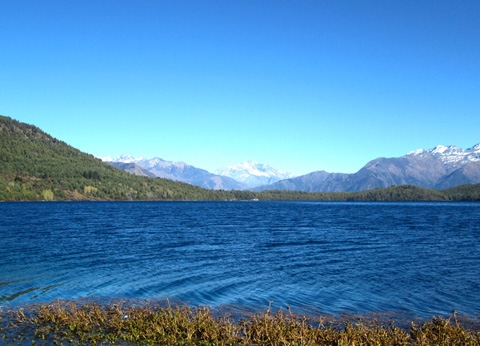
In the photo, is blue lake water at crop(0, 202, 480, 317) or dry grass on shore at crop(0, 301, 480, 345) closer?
dry grass on shore at crop(0, 301, 480, 345)

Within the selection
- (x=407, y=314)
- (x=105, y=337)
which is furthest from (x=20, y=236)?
→ (x=407, y=314)

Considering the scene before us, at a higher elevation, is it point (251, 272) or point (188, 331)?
point (188, 331)

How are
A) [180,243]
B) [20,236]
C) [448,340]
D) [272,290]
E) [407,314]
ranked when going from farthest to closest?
[20,236]
[180,243]
[272,290]
[407,314]
[448,340]

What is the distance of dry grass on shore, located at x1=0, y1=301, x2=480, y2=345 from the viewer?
58.3 feet

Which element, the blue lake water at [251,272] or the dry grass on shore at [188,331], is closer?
the dry grass on shore at [188,331]

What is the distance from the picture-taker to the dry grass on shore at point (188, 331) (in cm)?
1777

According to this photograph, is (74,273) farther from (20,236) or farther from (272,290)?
(20,236)

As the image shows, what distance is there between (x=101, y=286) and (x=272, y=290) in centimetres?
1230

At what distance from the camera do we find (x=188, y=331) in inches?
717

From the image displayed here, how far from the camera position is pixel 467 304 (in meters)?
27.4

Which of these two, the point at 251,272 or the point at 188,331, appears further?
the point at 251,272

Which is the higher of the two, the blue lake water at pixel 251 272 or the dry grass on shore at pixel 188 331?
the dry grass on shore at pixel 188 331

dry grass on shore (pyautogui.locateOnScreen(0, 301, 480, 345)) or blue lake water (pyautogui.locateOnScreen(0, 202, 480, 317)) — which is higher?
dry grass on shore (pyautogui.locateOnScreen(0, 301, 480, 345))

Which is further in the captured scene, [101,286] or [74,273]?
[74,273]
